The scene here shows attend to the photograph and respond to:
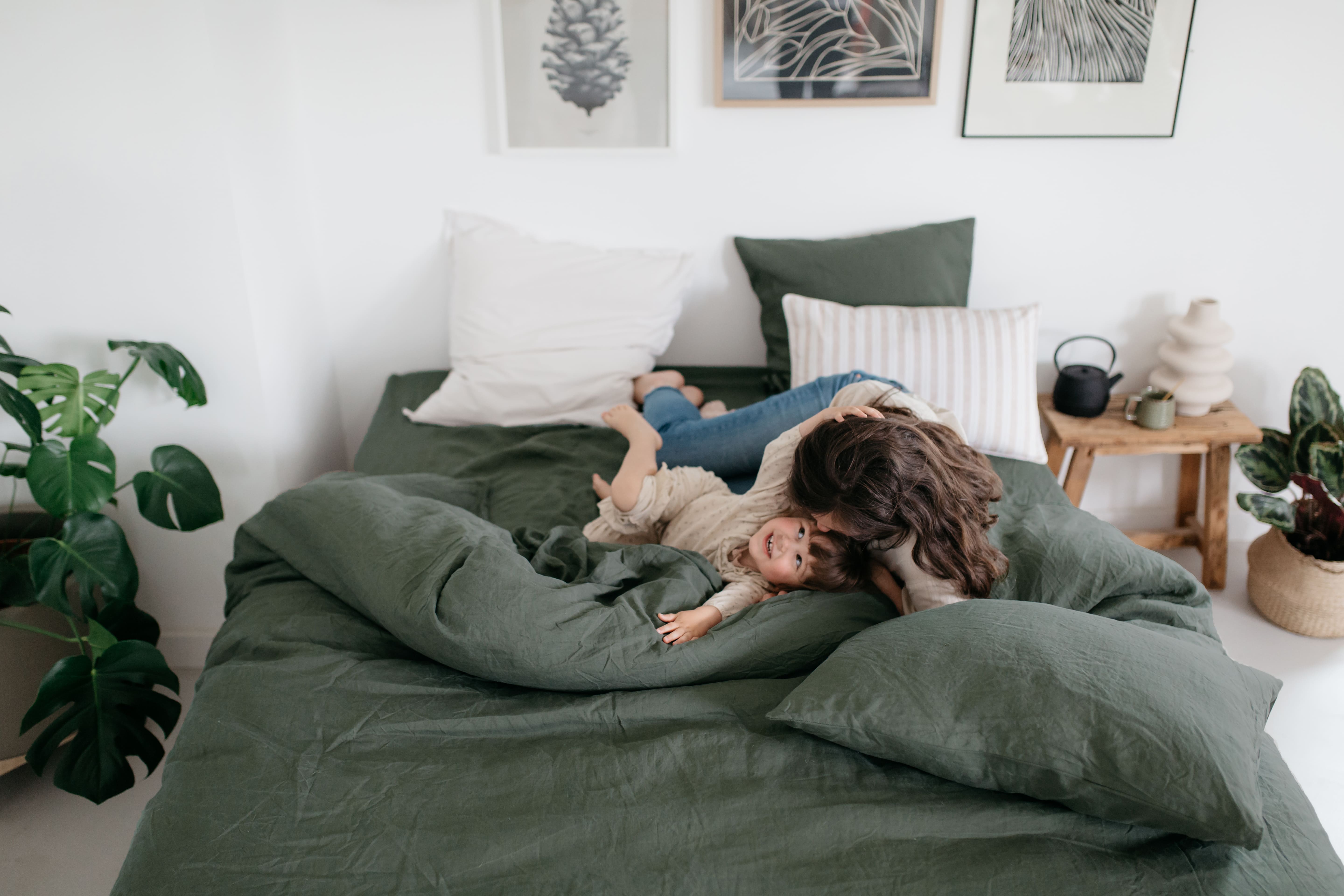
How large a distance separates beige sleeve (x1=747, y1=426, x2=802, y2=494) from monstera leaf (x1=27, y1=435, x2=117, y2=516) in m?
1.11

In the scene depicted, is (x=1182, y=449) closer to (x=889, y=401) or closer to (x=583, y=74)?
(x=889, y=401)

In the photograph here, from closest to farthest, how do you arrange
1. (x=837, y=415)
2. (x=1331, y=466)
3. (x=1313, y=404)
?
(x=837, y=415), (x=1331, y=466), (x=1313, y=404)

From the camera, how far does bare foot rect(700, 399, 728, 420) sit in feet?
6.45

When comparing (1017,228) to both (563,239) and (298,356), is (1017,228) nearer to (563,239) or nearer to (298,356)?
(563,239)

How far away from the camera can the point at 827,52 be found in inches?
78.8

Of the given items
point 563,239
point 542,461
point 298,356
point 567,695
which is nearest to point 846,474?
point 567,695

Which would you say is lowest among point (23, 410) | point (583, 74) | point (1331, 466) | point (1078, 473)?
point (1078, 473)

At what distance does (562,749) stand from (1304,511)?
6.27ft

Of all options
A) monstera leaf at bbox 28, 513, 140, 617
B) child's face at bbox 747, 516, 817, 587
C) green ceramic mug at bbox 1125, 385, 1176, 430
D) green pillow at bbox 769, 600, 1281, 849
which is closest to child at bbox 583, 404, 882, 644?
child's face at bbox 747, 516, 817, 587

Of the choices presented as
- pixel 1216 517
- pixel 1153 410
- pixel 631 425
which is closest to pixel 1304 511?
pixel 1216 517

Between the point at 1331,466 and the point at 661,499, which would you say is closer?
the point at 661,499

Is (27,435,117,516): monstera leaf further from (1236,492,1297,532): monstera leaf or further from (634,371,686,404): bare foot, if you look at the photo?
(1236,492,1297,532): monstera leaf

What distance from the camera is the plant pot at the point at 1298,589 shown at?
78.3 inches

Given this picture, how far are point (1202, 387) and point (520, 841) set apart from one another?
1.96 m
